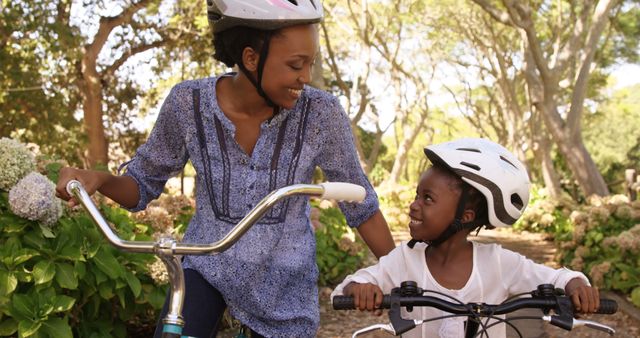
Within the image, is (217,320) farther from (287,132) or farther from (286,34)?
(286,34)

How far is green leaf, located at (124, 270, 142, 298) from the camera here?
4.46 metres

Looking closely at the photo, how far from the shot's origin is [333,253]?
8570 mm

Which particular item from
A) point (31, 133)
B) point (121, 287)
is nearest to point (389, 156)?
point (31, 133)

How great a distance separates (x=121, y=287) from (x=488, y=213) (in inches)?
101

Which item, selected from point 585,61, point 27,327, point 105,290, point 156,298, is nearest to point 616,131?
point 585,61

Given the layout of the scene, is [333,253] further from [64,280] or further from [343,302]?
[343,302]

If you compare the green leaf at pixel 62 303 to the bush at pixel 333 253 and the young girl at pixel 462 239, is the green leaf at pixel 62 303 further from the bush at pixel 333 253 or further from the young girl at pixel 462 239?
the bush at pixel 333 253

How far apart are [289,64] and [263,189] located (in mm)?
390

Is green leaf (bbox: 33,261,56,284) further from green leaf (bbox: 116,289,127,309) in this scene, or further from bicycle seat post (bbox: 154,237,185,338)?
bicycle seat post (bbox: 154,237,185,338)

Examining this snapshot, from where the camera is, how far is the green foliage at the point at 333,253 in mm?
8289

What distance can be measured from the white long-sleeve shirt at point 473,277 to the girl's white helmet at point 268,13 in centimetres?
82

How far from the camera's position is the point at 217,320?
2395mm

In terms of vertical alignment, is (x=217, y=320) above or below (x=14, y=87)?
below

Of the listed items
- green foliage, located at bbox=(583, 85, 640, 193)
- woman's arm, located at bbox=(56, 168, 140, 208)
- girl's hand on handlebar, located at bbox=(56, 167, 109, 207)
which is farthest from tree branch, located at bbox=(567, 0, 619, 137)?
green foliage, located at bbox=(583, 85, 640, 193)
